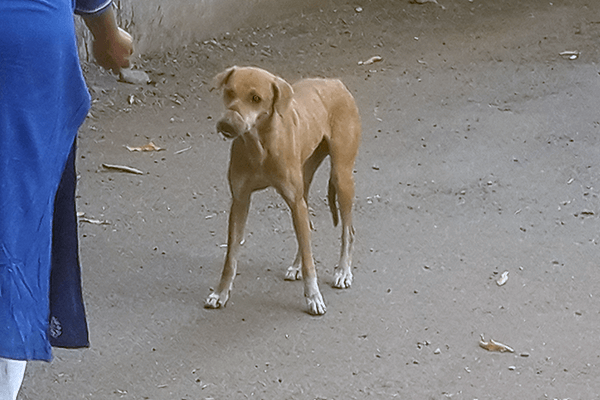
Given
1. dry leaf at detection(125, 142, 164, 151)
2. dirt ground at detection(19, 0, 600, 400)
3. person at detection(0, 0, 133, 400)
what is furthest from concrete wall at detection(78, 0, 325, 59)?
person at detection(0, 0, 133, 400)

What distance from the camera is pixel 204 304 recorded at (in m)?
4.09

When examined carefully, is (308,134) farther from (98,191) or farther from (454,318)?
(98,191)

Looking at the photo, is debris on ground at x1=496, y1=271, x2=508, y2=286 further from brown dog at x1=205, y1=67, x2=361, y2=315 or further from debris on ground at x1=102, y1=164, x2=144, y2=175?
debris on ground at x1=102, y1=164, x2=144, y2=175

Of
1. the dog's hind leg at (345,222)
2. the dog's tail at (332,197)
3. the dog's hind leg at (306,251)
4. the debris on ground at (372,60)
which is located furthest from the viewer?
the debris on ground at (372,60)

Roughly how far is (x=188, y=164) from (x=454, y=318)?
236cm

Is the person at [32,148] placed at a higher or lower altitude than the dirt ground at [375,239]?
higher

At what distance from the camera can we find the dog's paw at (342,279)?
13.9ft

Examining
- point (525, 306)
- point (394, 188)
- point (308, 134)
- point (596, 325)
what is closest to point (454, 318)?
point (525, 306)

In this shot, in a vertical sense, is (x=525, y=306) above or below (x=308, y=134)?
below

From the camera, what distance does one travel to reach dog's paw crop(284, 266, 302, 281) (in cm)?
433

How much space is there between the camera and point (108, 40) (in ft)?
7.32

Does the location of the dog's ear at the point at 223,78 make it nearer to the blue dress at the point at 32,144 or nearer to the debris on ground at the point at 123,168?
the blue dress at the point at 32,144

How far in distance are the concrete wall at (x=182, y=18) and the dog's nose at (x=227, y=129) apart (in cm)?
373

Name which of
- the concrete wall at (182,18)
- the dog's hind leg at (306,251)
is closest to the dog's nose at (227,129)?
the dog's hind leg at (306,251)
